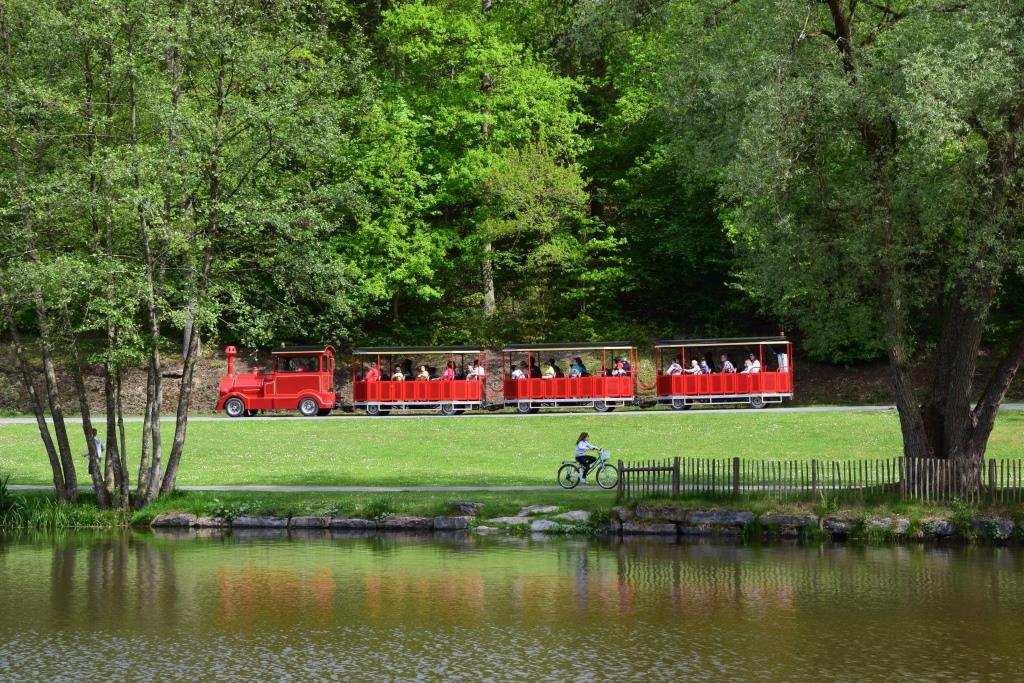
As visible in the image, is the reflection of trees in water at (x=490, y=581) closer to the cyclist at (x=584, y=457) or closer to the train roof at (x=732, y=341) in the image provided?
the cyclist at (x=584, y=457)

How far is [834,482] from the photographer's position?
22.5 m

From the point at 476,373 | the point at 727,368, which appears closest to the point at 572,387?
the point at 476,373

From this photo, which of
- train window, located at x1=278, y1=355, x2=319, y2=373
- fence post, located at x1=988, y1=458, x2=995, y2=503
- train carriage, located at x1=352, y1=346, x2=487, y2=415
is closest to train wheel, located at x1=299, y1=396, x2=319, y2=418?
train window, located at x1=278, y1=355, x2=319, y2=373

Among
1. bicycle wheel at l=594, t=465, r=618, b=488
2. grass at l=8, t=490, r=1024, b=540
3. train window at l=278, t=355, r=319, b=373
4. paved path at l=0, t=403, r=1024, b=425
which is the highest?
train window at l=278, t=355, r=319, b=373

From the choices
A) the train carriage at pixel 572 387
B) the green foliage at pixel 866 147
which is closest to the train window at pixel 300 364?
the train carriage at pixel 572 387

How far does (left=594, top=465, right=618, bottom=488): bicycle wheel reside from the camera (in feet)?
84.0

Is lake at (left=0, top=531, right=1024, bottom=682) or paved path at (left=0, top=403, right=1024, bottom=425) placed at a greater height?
paved path at (left=0, top=403, right=1024, bottom=425)

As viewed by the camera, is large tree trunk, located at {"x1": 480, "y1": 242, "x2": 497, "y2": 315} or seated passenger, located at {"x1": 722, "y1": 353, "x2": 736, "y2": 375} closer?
seated passenger, located at {"x1": 722, "y1": 353, "x2": 736, "y2": 375}

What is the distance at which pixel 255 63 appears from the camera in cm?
2362

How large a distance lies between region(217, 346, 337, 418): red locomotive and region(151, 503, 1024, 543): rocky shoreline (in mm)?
17881

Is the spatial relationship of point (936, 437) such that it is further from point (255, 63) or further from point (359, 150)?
point (359, 150)

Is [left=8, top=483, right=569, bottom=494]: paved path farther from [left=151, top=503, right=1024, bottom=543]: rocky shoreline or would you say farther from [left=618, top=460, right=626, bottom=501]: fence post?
[left=618, top=460, right=626, bottom=501]: fence post

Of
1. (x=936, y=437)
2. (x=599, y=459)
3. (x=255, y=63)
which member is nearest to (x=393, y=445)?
(x=599, y=459)

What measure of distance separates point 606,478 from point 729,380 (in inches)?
584
